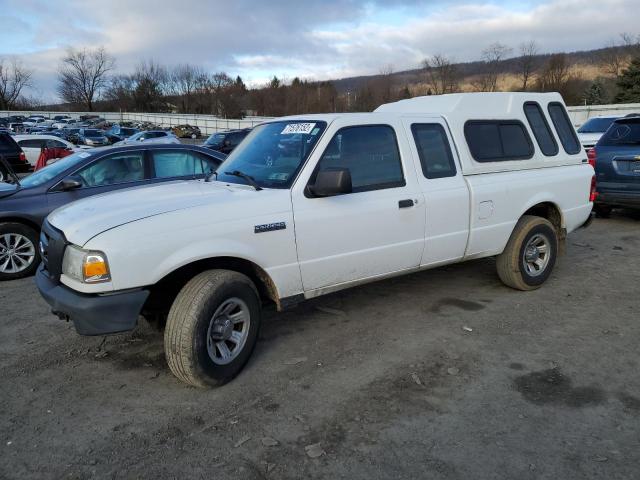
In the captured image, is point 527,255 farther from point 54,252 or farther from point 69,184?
point 69,184

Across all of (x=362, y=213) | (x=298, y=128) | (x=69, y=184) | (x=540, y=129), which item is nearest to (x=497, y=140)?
(x=540, y=129)

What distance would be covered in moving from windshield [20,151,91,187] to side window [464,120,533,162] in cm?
484

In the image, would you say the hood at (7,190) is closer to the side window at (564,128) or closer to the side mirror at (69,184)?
the side mirror at (69,184)

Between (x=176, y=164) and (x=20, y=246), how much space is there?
2197 millimetres

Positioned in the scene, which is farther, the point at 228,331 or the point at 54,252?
the point at 228,331

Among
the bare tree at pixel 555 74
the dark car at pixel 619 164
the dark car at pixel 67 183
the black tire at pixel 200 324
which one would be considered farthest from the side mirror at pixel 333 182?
the bare tree at pixel 555 74

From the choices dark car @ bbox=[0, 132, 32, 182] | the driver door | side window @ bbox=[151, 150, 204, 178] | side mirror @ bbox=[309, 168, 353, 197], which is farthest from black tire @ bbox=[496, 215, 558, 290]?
dark car @ bbox=[0, 132, 32, 182]

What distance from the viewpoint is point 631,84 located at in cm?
4425

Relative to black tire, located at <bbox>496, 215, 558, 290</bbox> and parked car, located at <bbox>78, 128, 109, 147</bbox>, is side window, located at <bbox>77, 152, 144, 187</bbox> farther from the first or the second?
parked car, located at <bbox>78, 128, 109, 147</bbox>

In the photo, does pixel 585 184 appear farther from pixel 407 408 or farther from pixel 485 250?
pixel 407 408

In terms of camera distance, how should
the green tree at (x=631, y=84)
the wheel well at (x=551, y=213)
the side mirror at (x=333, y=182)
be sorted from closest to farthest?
the side mirror at (x=333, y=182) → the wheel well at (x=551, y=213) → the green tree at (x=631, y=84)

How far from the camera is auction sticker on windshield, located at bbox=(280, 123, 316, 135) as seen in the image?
13.5ft

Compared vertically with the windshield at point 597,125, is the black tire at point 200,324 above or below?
below

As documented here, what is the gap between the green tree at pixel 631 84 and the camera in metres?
43.5
